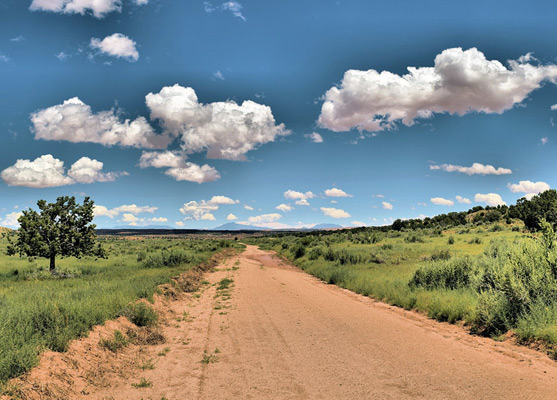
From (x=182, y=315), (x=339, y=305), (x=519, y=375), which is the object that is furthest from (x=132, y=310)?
(x=519, y=375)

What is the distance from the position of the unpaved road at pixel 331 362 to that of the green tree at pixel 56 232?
40.7 ft

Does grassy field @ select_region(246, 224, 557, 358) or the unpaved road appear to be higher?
grassy field @ select_region(246, 224, 557, 358)

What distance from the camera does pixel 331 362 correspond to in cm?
720

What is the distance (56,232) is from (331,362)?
18833mm

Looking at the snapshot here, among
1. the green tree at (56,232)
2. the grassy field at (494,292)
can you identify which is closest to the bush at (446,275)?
the grassy field at (494,292)

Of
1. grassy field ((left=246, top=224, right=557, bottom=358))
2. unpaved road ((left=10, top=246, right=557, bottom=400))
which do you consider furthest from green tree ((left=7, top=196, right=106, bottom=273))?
grassy field ((left=246, top=224, right=557, bottom=358))

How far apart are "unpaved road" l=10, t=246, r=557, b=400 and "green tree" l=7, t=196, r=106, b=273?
40.7 feet

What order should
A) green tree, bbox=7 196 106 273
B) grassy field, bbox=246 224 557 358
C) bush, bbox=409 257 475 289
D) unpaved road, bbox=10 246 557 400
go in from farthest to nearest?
1. green tree, bbox=7 196 106 273
2. bush, bbox=409 257 475 289
3. grassy field, bbox=246 224 557 358
4. unpaved road, bbox=10 246 557 400

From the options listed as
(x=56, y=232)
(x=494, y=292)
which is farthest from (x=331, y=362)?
Answer: (x=56, y=232)

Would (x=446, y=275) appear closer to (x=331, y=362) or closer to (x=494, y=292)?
(x=494, y=292)

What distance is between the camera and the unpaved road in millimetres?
5820

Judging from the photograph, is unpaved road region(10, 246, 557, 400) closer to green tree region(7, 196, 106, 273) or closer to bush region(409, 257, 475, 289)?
bush region(409, 257, 475, 289)

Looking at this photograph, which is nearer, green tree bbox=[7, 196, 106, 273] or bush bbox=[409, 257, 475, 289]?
bush bbox=[409, 257, 475, 289]

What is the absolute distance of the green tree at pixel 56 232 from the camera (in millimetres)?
18438
